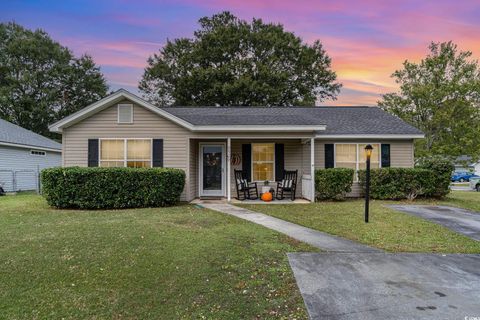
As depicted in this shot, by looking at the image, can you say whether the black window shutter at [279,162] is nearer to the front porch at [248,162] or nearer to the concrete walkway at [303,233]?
the front porch at [248,162]

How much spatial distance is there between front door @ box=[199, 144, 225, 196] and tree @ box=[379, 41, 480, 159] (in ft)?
50.0

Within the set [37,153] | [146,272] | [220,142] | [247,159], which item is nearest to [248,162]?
[247,159]

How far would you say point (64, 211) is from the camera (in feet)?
29.5

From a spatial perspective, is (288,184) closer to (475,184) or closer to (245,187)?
(245,187)

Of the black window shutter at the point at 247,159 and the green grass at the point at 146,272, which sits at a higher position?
the black window shutter at the point at 247,159

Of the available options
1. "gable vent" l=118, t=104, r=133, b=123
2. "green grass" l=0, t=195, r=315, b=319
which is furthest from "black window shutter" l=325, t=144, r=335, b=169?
"gable vent" l=118, t=104, r=133, b=123

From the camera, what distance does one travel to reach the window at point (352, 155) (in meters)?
12.5

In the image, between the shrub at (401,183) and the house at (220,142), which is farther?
the shrub at (401,183)

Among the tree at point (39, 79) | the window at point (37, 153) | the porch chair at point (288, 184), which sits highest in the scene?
the tree at point (39, 79)

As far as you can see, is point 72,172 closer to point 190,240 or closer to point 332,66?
point 190,240

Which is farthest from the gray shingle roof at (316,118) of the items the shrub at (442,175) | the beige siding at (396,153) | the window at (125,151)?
the window at (125,151)

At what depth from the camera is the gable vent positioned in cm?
1109

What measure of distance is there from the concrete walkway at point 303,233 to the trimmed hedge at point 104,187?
2156 millimetres

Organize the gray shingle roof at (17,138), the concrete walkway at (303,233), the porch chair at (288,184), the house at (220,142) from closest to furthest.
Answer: the concrete walkway at (303,233) < the house at (220,142) < the porch chair at (288,184) < the gray shingle roof at (17,138)
